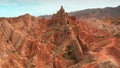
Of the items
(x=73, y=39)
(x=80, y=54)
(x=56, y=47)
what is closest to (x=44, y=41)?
(x=56, y=47)

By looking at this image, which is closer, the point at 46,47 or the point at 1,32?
the point at 46,47

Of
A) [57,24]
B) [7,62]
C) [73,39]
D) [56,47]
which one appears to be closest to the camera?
[7,62]

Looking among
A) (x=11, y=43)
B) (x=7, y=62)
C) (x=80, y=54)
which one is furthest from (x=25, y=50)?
(x=80, y=54)

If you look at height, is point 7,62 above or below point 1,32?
below

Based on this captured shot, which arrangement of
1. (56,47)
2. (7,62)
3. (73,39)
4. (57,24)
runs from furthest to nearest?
(57,24) < (56,47) < (73,39) < (7,62)

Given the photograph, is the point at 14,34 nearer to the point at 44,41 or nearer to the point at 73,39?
the point at 44,41

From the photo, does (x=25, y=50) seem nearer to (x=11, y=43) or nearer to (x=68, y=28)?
(x=11, y=43)
